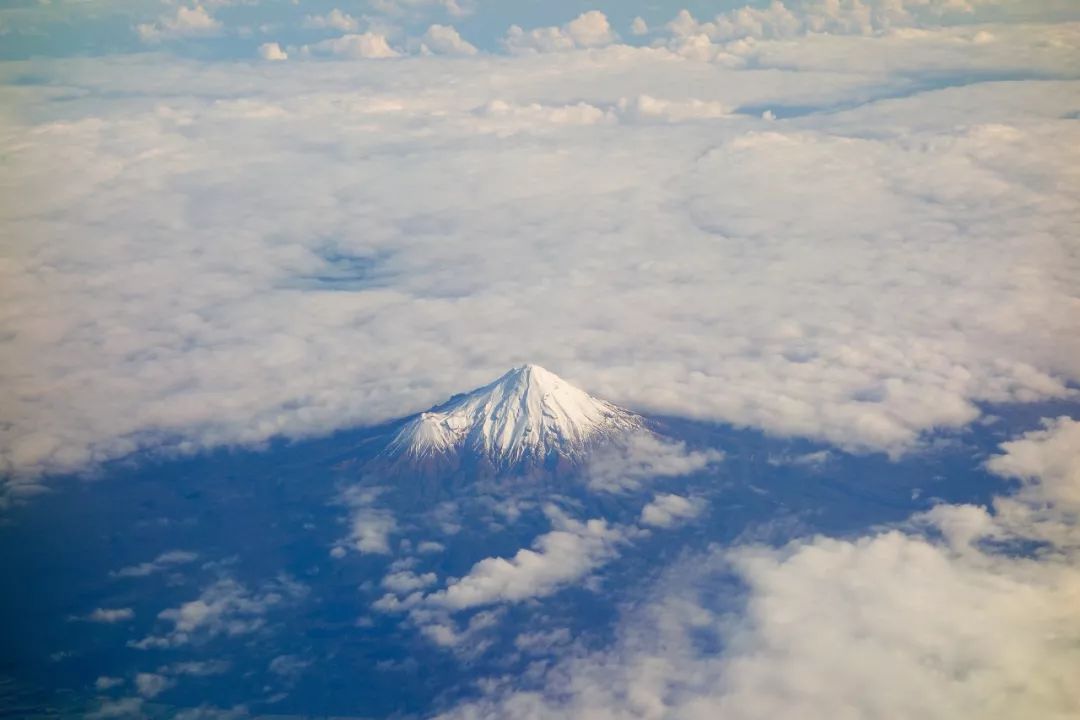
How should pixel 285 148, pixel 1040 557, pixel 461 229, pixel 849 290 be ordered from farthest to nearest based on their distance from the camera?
pixel 285 148
pixel 461 229
pixel 849 290
pixel 1040 557

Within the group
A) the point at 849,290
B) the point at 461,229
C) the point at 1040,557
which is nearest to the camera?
the point at 1040,557

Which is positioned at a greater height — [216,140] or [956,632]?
[216,140]

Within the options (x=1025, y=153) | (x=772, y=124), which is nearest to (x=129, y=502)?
(x=1025, y=153)

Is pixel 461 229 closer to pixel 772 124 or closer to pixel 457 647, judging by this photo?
pixel 772 124

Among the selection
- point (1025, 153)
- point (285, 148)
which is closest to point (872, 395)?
point (1025, 153)

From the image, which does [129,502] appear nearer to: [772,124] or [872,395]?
[872,395]

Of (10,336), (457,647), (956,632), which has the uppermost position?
(10,336)

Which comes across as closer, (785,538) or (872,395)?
(785,538)
